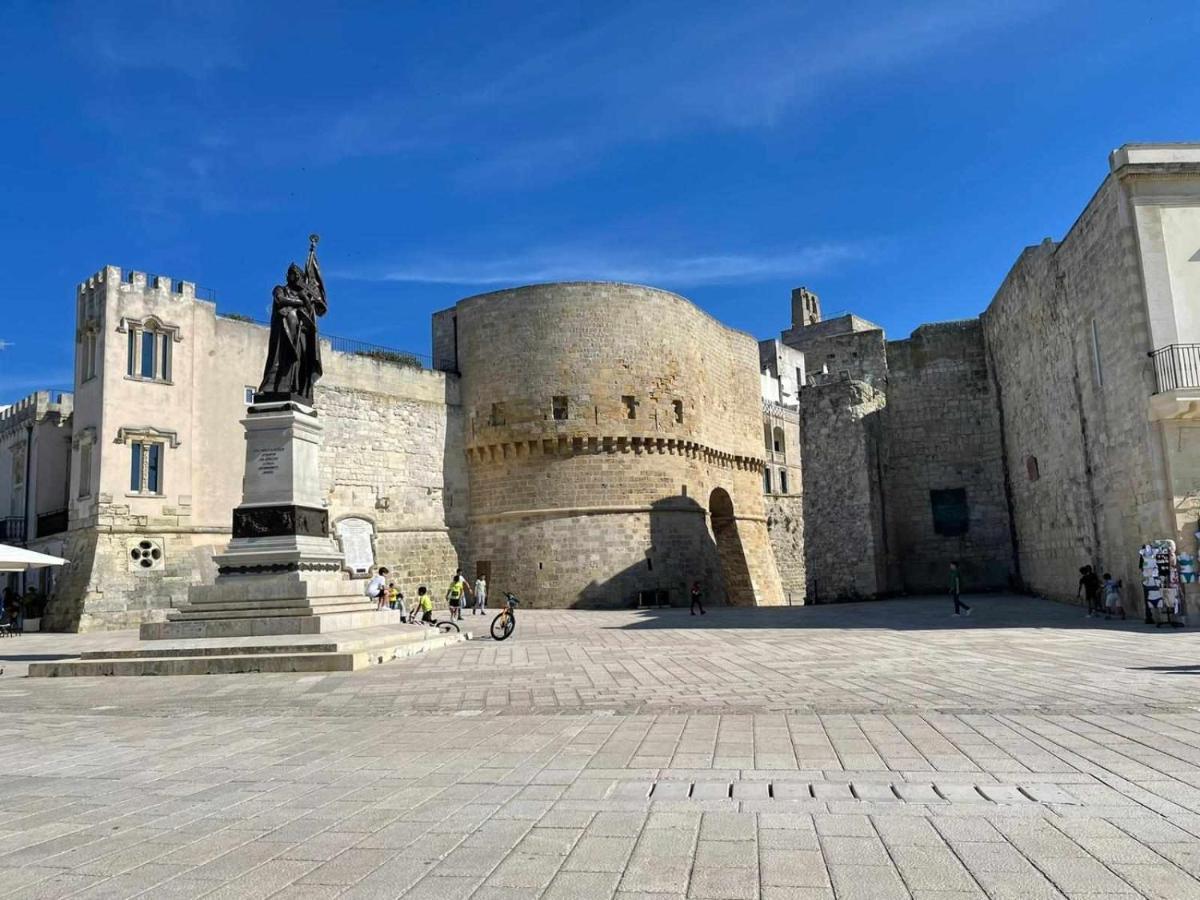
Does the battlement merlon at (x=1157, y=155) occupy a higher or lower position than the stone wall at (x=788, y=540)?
higher

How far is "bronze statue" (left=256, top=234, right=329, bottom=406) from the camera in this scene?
44.6ft

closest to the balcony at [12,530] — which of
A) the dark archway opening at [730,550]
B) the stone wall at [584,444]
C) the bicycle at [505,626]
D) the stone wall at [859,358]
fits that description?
the stone wall at [584,444]

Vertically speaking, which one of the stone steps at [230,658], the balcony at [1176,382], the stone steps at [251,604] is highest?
the balcony at [1176,382]

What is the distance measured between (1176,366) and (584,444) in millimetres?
17764

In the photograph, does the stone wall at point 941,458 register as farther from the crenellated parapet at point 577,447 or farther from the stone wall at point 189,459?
the stone wall at point 189,459

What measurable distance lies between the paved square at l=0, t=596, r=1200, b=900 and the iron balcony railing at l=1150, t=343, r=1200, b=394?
260 inches

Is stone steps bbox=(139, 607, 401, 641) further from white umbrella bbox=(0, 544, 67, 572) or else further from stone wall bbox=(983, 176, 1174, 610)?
stone wall bbox=(983, 176, 1174, 610)

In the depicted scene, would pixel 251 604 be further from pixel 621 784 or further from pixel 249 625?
pixel 621 784

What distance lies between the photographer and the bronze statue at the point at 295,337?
1359 centimetres

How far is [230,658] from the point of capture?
10.1 meters

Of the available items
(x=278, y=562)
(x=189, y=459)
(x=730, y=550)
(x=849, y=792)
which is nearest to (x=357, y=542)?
(x=189, y=459)

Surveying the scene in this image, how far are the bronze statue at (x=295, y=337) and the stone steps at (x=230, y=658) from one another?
4345mm

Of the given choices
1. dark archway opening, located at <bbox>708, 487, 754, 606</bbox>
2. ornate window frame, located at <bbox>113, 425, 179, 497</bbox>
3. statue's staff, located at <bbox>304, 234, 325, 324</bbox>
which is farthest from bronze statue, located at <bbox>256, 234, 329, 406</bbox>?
dark archway opening, located at <bbox>708, 487, 754, 606</bbox>

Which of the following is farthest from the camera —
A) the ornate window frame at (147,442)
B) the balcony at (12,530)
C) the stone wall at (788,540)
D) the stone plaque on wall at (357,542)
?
the stone wall at (788,540)
